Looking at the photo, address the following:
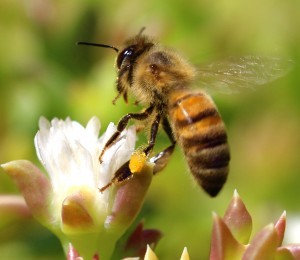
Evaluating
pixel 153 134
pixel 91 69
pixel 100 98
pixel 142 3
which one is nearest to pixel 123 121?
pixel 153 134

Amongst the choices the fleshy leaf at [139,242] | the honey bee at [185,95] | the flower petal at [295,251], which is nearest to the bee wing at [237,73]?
the honey bee at [185,95]

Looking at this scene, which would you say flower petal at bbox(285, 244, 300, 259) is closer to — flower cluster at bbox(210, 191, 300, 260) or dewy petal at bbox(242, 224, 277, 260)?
flower cluster at bbox(210, 191, 300, 260)

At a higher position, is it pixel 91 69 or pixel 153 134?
pixel 91 69

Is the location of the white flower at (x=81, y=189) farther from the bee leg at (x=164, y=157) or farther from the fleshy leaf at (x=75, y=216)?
the bee leg at (x=164, y=157)

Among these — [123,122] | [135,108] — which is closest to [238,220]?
[123,122]

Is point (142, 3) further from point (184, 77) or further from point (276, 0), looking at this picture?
A: point (184, 77)

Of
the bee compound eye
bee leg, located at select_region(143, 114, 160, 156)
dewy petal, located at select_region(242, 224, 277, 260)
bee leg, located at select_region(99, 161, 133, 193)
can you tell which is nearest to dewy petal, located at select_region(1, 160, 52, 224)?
bee leg, located at select_region(99, 161, 133, 193)
